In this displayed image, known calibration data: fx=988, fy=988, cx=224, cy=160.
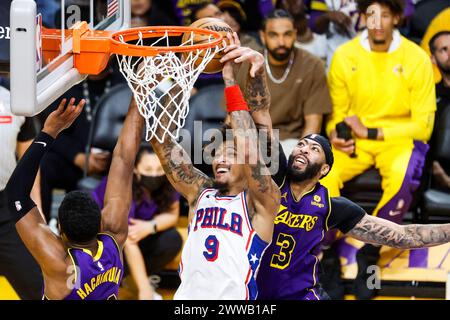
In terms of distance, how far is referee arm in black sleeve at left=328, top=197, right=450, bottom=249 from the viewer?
17.7 ft

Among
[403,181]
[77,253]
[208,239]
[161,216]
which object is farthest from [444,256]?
[77,253]

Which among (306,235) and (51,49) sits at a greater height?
(51,49)

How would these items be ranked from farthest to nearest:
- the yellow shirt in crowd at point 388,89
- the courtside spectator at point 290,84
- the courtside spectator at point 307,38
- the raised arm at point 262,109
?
the courtside spectator at point 307,38
the courtside spectator at point 290,84
the yellow shirt in crowd at point 388,89
the raised arm at point 262,109

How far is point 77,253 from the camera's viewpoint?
15.9 ft

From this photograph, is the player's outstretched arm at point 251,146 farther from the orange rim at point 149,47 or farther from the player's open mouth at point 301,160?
the player's open mouth at point 301,160

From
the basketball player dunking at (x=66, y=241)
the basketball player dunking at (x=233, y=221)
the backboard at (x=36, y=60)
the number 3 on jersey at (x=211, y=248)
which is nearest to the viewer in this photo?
the backboard at (x=36, y=60)

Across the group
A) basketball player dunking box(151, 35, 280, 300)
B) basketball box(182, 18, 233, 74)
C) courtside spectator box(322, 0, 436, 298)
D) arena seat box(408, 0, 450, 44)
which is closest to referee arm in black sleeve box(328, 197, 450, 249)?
basketball player dunking box(151, 35, 280, 300)

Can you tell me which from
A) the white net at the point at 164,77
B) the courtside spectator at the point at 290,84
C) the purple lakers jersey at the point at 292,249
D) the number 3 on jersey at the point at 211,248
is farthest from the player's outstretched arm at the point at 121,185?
the courtside spectator at the point at 290,84

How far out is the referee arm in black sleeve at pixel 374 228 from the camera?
5402 millimetres

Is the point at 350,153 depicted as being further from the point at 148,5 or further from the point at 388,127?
the point at 148,5

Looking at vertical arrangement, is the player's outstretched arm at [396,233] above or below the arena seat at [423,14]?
below

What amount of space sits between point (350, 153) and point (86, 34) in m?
2.67

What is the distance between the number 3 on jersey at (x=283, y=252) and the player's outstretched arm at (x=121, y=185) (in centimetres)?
82

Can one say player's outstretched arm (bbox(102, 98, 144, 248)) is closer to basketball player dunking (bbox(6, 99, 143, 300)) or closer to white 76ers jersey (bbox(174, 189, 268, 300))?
basketball player dunking (bbox(6, 99, 143, 300))
